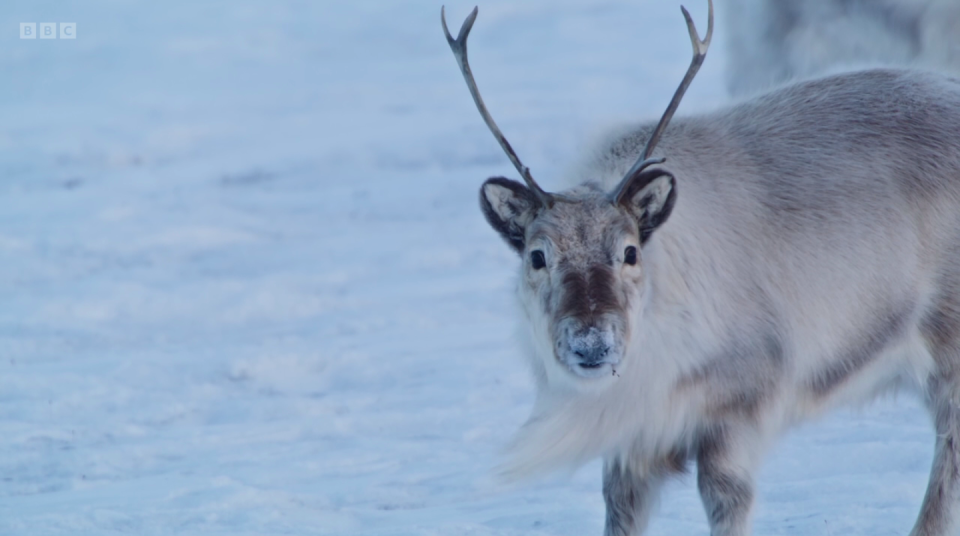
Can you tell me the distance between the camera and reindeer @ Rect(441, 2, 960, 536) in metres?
3.21

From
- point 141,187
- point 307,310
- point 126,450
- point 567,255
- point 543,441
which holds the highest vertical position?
point 567,255

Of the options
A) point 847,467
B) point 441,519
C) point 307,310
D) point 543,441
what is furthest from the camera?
point 307,310

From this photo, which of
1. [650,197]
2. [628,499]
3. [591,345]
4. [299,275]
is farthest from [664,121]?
[299,275]

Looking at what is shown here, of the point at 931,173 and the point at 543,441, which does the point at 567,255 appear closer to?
the point at 543,441

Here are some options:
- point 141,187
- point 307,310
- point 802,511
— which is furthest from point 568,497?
point 141,187

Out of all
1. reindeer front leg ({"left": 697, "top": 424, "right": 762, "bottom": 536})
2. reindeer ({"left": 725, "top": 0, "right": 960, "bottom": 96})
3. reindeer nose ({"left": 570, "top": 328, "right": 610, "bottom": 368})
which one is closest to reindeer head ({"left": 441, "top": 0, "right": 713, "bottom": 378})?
reindeer nose ({"left": 570, "top": 328, "right": 610, "bottom": 368})

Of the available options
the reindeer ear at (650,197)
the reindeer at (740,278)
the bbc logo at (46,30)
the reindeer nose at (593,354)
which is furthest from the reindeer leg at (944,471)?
the bbc logo at (46,30)

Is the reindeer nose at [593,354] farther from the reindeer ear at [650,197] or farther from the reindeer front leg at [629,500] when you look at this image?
the reindeer front leg at [629,500]

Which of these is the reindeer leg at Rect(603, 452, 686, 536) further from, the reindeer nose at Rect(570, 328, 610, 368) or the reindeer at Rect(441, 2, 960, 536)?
the reindeer nose at Rect(570, 328, 610, 368)

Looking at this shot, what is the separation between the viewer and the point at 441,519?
3.96 metres

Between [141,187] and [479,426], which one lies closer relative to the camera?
[479,426]

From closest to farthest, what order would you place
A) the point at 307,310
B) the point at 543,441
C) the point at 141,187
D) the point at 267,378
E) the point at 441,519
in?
the point at 543,441 → the point at 441,519 → the point at 267,378 → the point at 307,310 → the point at 141,187

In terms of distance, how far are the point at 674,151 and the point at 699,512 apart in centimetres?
125

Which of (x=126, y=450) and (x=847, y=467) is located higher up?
(x=847, y=467)
